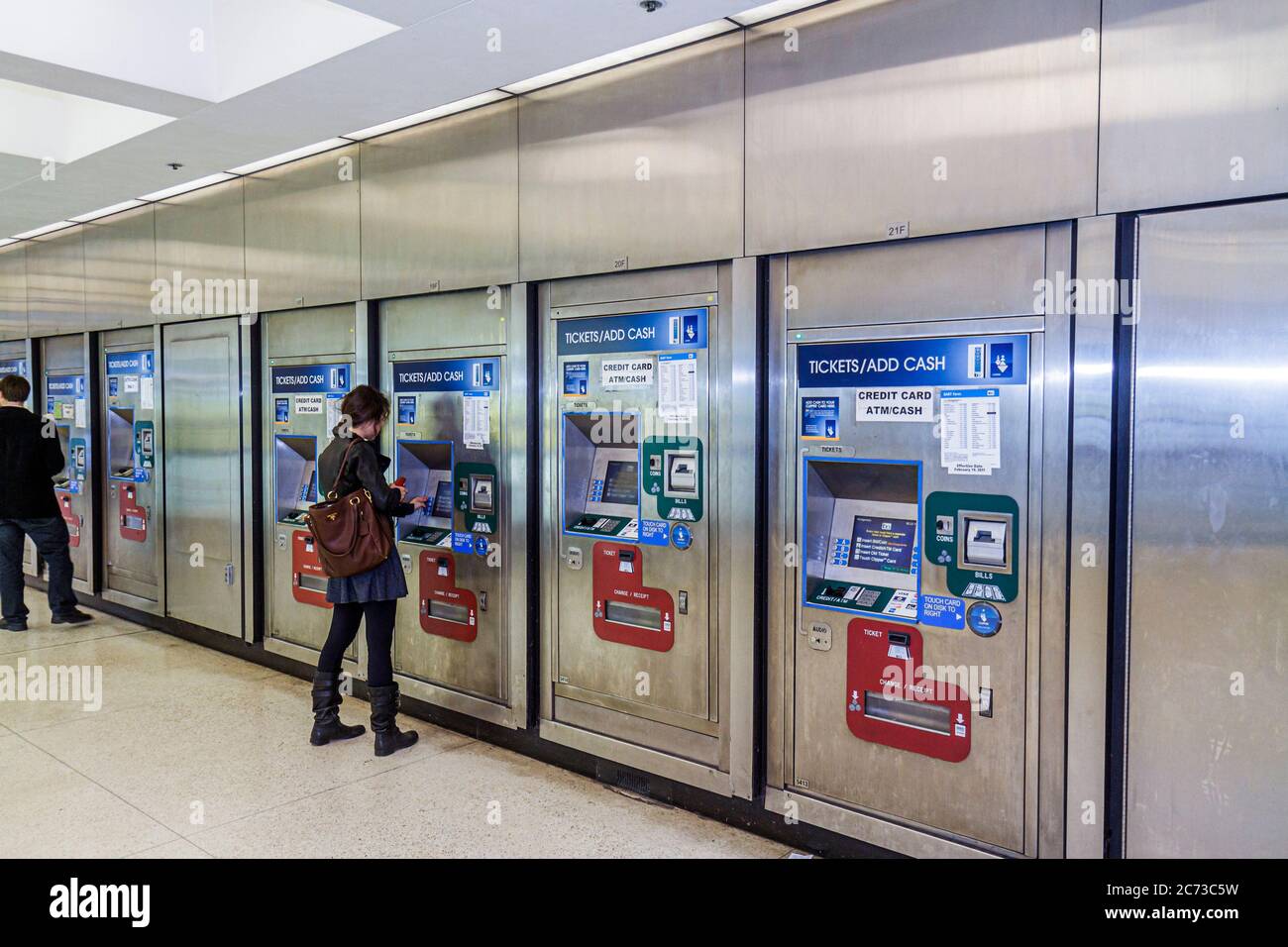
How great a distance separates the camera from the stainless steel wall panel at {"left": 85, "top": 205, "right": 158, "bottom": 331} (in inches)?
256

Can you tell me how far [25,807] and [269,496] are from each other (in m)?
2.37

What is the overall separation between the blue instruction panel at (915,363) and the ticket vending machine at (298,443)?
9.16 ft

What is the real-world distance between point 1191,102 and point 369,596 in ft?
11.3

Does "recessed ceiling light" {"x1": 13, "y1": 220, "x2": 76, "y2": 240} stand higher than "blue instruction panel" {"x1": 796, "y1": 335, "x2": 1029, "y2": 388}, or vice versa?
"recessed ceiling light" {"x1": 13, "y1": 220, "x2": 76, "y2": 240}

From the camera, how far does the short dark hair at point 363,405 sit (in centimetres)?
407

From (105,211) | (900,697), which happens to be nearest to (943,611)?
(900,697)

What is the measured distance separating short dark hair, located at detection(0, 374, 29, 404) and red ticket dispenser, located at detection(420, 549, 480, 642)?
372 centimetres

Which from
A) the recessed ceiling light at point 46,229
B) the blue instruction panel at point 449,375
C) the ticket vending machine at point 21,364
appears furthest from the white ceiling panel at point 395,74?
the ticket vending machine at point 21,364

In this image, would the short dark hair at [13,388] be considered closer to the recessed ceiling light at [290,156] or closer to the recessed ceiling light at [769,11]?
the recessed ceiling light at [290,156]

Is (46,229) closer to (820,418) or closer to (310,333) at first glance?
(310,333)

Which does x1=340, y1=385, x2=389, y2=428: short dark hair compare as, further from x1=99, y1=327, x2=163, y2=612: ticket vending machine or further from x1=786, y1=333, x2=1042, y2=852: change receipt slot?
x1=99, y1=327, x2=163, y2=612: ticket vending machine

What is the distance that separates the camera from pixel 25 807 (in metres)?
3.62

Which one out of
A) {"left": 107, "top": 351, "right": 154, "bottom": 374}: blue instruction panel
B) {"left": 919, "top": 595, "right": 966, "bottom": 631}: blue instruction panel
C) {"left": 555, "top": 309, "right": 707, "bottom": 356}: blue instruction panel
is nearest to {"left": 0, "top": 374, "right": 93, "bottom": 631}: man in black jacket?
{"left": 107, "top": 351, "right": 154, "bottom": 374}: blue instruction panel

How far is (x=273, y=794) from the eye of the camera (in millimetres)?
3738
